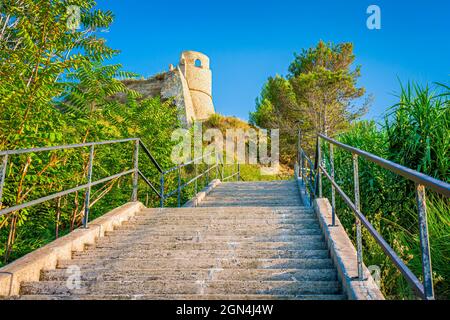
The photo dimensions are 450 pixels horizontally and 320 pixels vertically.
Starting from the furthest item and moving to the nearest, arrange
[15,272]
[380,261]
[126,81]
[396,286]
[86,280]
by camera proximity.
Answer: [126,81], [380,261], [396,286], [86,280], [15,272]

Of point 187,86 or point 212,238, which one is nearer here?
point 212,238

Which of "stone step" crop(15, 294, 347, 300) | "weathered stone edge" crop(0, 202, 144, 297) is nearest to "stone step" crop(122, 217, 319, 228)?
"weathered stone edge" crop(0, 202, 144, 297)

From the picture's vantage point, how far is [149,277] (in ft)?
8.55

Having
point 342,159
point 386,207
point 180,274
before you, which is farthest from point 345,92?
point 180,274

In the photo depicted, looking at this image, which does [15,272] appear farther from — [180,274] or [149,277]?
[180,274]

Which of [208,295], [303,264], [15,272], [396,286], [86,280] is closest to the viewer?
[208,295]

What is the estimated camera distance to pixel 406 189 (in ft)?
15.2

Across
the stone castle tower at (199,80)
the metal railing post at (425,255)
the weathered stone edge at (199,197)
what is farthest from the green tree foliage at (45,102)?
the stone castle tower at (199,80)

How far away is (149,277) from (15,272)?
898mm

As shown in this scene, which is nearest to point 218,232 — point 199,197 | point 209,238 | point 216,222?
point 209,238

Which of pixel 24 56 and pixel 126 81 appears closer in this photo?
pixel 24 56

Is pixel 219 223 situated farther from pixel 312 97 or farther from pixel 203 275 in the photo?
pixel 312 97

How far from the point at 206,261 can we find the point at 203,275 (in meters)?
0.29

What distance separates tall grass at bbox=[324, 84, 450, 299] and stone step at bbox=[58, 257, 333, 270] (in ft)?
3.70
